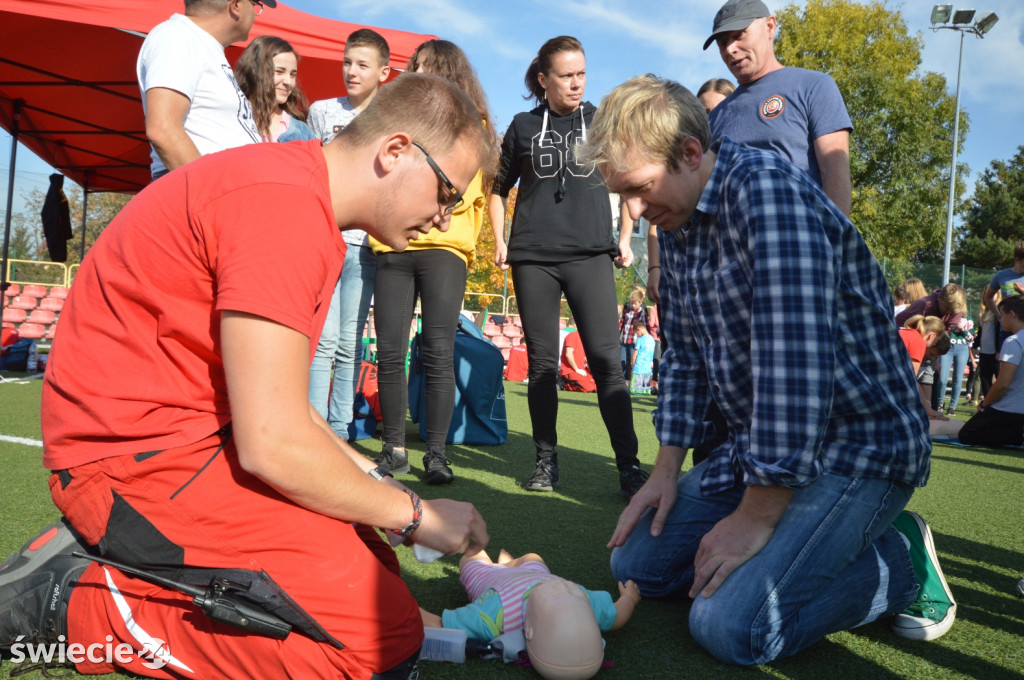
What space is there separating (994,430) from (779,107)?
514 cm

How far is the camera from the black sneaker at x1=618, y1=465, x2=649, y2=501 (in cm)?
359

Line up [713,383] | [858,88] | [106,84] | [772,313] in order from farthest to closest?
[858,88]
[106,84]
[713,383]
[772,313]

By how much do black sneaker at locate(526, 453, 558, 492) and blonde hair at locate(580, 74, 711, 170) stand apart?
202cm

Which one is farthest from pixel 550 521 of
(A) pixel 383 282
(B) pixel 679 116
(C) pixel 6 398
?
(C) pixel 6 398

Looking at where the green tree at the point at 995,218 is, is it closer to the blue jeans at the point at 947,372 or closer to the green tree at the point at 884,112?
the green tree at the point at 884,112

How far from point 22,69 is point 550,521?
649 cm

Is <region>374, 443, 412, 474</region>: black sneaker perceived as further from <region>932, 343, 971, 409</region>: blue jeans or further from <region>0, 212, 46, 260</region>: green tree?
<region>0, 212, 46, 260</region>: green tree

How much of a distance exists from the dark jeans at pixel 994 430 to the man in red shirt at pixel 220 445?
6755 mm

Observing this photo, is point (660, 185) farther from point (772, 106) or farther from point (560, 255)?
point (560, 255)

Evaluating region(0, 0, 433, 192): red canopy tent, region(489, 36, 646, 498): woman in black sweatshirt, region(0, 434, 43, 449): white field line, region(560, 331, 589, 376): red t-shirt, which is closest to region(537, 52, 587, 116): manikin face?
region(489, 36, 646, 498): woman in black sweatshirt

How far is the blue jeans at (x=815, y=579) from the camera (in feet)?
6.09

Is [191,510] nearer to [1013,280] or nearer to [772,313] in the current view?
[772,313]

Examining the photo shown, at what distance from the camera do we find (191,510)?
1462mm

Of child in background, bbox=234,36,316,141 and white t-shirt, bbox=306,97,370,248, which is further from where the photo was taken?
white t-shirt, bbox=306,97,370,248
